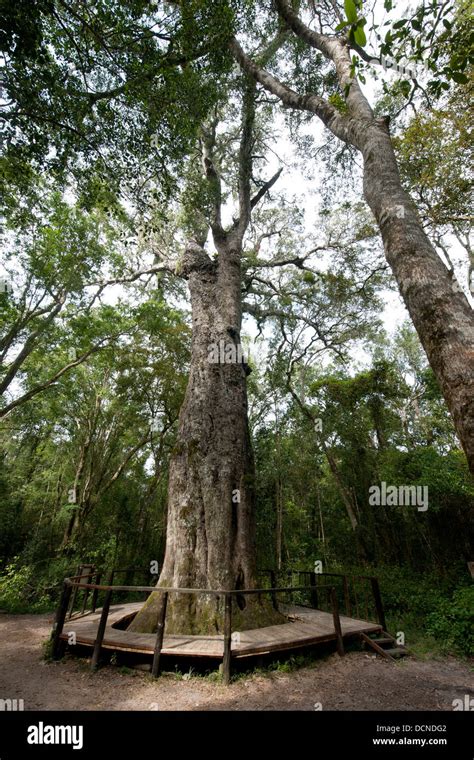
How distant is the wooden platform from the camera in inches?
158

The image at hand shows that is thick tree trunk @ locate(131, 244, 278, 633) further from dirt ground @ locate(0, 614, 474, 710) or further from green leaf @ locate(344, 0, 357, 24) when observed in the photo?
green leaf @ locate(344, 0, 357, 24)

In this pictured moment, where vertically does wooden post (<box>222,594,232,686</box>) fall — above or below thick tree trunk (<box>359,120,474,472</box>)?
below

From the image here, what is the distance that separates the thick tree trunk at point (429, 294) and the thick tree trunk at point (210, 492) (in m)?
4.12

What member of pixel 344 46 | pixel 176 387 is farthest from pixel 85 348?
pixel 344 46

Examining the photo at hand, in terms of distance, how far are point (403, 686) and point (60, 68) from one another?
864cm

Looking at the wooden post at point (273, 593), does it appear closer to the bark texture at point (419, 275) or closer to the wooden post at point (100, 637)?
the wooden post at point (100, 637)

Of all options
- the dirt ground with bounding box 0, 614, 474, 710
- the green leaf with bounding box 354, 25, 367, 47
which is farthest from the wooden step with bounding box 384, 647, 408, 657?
the green leaf with bounding box 354, 25, 367, 47

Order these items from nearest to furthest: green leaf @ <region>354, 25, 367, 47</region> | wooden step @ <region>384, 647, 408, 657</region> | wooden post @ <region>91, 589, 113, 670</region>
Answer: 1. green leaf @ <region>354, 25, 367, 47</region>
2. wooden post @ <region>91, 589, 113, 670</region>
3. wooden step @ <region>384, 647, 408, 657</region>

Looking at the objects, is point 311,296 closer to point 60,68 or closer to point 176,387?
point 176,387

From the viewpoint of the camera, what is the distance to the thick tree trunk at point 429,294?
1.83 meters

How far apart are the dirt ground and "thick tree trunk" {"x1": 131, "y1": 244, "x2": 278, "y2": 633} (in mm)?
Result: 906

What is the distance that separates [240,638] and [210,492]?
196cm

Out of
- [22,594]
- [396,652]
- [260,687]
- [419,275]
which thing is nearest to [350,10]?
[419,275]

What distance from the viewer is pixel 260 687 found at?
3777mm
